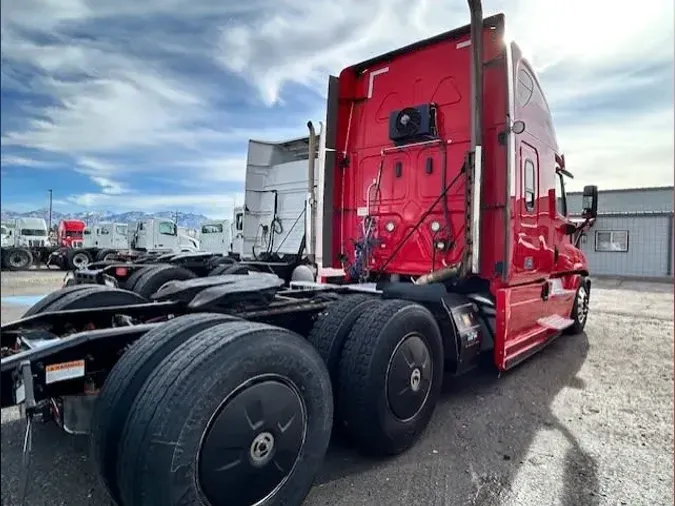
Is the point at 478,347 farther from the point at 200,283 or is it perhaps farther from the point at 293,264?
the point at 293,264

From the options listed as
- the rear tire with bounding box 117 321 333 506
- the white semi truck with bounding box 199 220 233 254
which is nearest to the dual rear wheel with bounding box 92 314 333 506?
the rear tire with bounding box 117 321 333 506

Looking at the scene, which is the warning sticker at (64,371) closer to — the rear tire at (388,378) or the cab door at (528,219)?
the rear tire at (388,378)

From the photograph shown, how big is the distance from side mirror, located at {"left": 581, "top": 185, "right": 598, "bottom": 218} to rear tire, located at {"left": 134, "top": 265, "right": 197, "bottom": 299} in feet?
17.8

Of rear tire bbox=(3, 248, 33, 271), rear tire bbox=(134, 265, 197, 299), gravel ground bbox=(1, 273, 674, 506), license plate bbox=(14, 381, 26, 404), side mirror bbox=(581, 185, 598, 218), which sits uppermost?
side mirror bbox=(581, 185, 598, 218)

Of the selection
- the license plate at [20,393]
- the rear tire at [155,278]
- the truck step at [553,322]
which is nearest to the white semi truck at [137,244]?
the rear tire at [155,278]

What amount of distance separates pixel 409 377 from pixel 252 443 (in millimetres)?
1398

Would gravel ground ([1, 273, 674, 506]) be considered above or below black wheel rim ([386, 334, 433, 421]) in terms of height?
below

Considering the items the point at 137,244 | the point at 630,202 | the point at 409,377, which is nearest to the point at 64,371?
the point at 409,377

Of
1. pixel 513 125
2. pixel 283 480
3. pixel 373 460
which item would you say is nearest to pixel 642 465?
pixel 373 460

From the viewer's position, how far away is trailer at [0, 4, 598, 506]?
6.18 ft

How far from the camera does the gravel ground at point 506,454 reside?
251 cm

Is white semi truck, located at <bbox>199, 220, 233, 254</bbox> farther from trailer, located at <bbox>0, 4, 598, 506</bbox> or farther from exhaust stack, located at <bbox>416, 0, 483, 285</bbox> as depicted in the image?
exhaust stack, located at <bbox>416, 0, 483, 285</bbox>

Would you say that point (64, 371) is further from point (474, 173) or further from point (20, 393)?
point (474, 173)

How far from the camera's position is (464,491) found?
2598 millimetres
